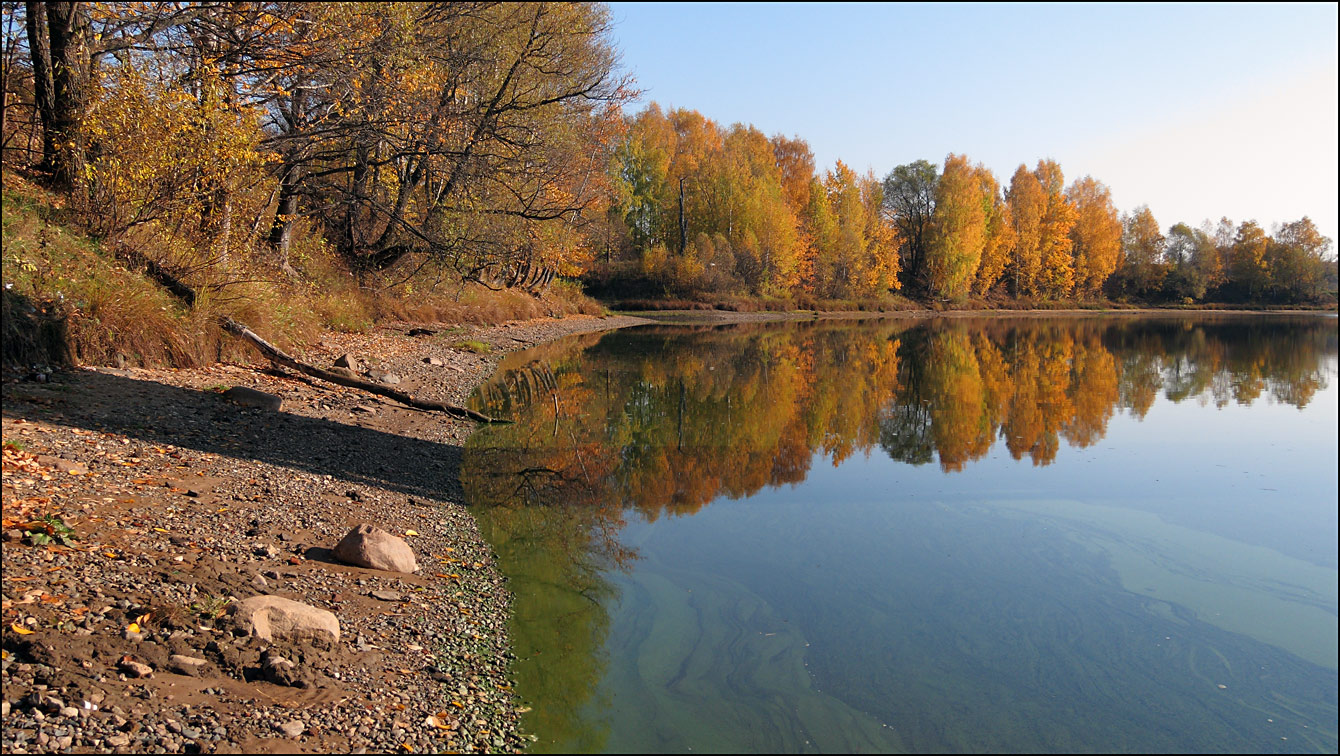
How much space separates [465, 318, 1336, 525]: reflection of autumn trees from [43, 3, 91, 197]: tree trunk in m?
6.78

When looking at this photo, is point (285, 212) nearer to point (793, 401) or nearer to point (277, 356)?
point (277, 356)

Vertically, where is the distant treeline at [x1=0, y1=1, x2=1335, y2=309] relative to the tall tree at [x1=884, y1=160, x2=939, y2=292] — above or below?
below

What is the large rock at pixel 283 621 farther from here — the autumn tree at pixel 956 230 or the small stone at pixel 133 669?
the autumn tree at pixel 956 230

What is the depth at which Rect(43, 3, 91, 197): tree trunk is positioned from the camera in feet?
36.3

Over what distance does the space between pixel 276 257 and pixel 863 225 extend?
4857 cm

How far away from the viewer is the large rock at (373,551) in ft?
19.7

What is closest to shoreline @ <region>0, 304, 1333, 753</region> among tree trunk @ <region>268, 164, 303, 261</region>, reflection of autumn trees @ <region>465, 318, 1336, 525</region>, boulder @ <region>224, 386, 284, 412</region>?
boulder @ <region>224, 386, 284, 412</region>

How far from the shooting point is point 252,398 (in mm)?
9938

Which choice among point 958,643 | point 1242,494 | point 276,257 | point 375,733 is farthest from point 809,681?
point 276,257

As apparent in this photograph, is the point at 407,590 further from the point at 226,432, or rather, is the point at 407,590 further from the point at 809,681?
the point at 226,432

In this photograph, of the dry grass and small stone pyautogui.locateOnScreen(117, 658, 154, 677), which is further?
the dry grass

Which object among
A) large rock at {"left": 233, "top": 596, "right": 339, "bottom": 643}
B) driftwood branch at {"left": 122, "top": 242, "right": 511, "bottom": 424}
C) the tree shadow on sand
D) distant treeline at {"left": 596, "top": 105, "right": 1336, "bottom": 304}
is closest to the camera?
large rock at {"left": 233, "top": 596, "right": 339, "bottom": 643}

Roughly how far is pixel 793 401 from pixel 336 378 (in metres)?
9.40

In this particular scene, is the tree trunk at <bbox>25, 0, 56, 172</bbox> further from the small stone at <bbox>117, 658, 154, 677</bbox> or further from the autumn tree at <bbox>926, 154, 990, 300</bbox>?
the autumn tree at <bbox>926, 154, 990, 300</bbox>
